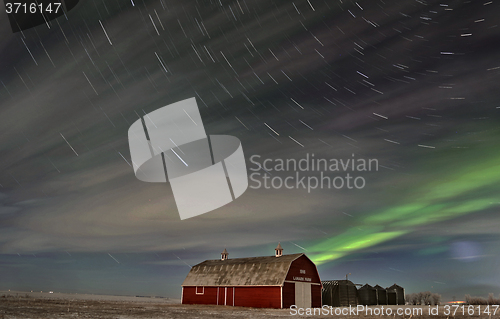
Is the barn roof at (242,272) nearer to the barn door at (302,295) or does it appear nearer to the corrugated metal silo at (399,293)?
the barn door at (302,295)

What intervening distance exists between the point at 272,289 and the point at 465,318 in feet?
57.2

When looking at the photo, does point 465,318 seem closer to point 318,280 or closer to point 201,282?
point 318,280

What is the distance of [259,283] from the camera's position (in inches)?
1553

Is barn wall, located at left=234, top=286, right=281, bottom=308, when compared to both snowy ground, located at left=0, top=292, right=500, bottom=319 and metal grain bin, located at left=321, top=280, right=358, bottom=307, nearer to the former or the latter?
snowy ground, located at left=0, top=292, right=500, bottom=319

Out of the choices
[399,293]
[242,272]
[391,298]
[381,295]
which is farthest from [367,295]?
[242,272]

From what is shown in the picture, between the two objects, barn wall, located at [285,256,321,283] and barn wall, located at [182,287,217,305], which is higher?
barn wall, located at [285,256,321,283]

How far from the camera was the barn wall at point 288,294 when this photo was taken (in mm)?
37938

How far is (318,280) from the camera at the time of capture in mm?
43906

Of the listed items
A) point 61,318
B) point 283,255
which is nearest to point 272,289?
point 283,255

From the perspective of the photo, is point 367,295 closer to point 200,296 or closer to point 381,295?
point 381,295

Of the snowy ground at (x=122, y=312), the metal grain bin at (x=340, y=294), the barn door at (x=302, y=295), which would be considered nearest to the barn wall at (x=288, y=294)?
the barn door at (x=302, y=295)

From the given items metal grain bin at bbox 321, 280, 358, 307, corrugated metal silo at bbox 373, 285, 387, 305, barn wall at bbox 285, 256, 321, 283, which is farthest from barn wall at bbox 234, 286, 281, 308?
corrugated metal silo at bbox 373, 285, 387, 305

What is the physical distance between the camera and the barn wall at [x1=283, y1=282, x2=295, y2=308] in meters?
37.9

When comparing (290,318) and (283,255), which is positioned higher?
(283,255)
